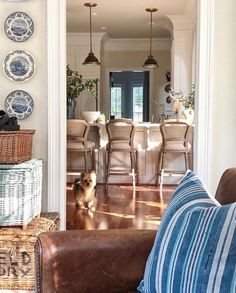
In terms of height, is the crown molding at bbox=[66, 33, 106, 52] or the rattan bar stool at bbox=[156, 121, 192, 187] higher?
the crown molding at bbox=[66, 33, 106, 52]

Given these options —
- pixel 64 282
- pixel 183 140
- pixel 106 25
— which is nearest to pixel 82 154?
pixel 183 140

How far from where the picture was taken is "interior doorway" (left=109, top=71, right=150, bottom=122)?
1319 centimetres

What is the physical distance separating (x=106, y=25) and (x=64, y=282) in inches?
300

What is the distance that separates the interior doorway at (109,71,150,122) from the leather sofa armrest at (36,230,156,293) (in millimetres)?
11611

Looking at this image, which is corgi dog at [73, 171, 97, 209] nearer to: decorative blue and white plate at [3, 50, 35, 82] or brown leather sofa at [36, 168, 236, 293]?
decorative blue and white plate at [3, 50, 35, 82]

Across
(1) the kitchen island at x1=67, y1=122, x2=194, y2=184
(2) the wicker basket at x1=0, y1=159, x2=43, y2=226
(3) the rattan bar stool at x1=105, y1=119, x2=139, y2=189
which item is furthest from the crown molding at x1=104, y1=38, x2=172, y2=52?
(2) the wicker basket at x1=0, y1=159, x2=43, y2=226

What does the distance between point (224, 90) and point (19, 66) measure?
1.49 meters

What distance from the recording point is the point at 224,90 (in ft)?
9.84

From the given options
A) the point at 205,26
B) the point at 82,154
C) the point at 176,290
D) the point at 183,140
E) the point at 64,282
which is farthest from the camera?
the point at 82,154

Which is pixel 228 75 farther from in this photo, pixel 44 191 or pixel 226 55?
pixel 44 191

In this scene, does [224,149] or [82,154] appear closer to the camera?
[224,149]

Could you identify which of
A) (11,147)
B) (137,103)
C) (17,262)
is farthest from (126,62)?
(17,262)

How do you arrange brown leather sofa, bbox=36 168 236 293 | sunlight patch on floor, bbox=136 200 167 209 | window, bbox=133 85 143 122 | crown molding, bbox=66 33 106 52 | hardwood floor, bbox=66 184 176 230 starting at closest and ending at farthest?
brown leather sofa, bbox=36 168 236 293 → hardwood floor, bbox=66 184 176 230 → sunlight patch on floor, bbox=136 200 167 209 → crown molding, bbox=66 33 106 52 → window, bbox=133 85 143 122

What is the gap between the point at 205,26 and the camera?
2949 mm
